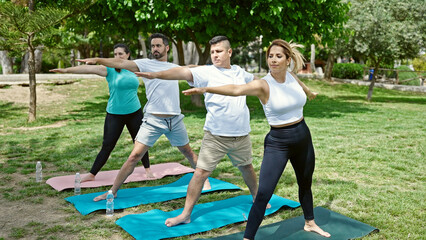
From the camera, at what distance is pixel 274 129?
4027 millimetres

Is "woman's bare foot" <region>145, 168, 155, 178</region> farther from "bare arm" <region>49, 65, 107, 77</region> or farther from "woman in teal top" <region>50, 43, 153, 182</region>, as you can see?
"bare arm" <region>49, 65, 107, 77</region>

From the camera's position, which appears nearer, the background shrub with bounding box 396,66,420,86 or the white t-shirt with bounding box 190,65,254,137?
the white t-shirt with bounding box 190,65,254,137

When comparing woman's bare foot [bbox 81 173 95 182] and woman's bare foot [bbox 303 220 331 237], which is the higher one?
woman's bare foot [bbox 303 220 331 237]

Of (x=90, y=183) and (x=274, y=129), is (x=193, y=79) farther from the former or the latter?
(x=90, y=183)

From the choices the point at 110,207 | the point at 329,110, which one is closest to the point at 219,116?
the point at 110,207

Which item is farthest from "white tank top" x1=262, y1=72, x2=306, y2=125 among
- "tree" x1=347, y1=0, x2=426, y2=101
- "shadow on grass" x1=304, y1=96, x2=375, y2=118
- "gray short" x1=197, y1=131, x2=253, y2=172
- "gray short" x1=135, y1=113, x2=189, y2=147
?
"tree" x1=347, y1=0, x2=426, y2=101

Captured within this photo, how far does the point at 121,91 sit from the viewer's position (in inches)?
239

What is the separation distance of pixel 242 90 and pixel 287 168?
14.1ft

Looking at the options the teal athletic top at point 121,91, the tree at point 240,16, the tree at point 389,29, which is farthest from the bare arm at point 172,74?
the tree at point 389,29

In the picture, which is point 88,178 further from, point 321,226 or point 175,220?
point 321,226

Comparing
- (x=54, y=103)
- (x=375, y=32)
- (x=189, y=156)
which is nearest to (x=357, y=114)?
(x=375, y=32)

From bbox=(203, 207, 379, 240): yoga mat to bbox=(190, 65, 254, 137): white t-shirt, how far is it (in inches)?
44.6

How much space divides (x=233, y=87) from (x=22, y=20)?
34.9ft

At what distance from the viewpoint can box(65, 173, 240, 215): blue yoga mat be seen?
5457 millimetres
